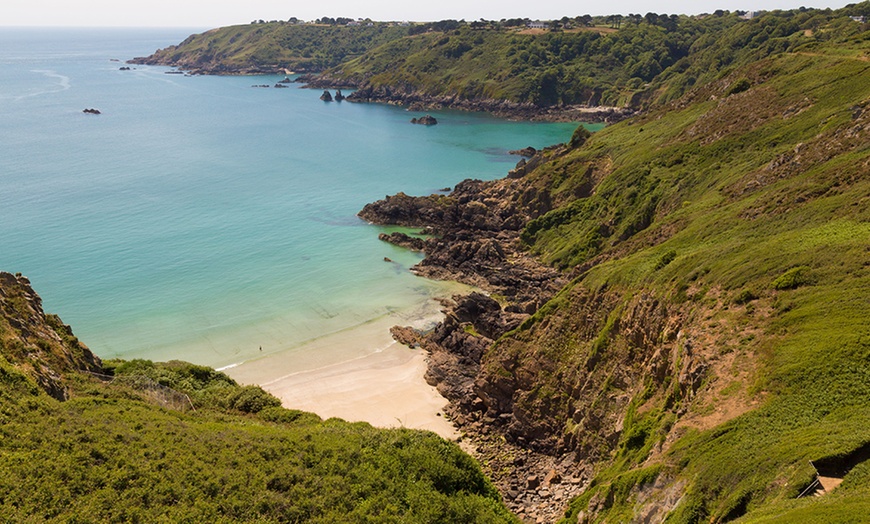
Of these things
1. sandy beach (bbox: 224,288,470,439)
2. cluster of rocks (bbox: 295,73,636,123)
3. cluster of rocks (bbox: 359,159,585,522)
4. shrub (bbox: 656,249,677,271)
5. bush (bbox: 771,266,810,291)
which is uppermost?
cluster of rocks (bbox: 295,73,636,123)

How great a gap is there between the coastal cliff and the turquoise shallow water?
15309 mm

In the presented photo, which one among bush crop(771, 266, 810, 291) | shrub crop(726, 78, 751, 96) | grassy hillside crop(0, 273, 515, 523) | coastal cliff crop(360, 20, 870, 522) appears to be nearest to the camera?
grassy hillside crop(0, 273, 515, 523)

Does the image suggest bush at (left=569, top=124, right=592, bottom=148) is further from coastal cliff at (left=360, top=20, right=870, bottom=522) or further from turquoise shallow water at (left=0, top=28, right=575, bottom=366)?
turquoise shallow water at (left=0, top=28, right=575, bottom=366)

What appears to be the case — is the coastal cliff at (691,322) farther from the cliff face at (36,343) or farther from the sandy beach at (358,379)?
the cliff face at (36,343)

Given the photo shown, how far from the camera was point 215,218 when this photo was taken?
92.0 meters

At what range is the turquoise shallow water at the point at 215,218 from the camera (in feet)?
204

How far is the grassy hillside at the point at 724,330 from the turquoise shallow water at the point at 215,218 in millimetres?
25335

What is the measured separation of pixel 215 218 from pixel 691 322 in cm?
7606

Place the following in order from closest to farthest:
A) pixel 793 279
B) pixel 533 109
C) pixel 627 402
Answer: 1. pixel 793 279
2. pixel 627 402
3. pixel 533 109

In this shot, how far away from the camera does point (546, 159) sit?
93.6 metres

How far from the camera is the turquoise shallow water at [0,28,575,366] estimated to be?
62.2m

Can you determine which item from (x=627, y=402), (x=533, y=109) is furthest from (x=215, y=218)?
(x=533, y=109)

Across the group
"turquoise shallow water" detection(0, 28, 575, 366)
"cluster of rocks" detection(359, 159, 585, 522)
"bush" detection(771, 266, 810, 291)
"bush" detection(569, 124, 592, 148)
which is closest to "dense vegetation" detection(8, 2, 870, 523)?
"bush" detection(771, 266, 810, 291)

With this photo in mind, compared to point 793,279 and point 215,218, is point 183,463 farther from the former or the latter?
point 215,218
